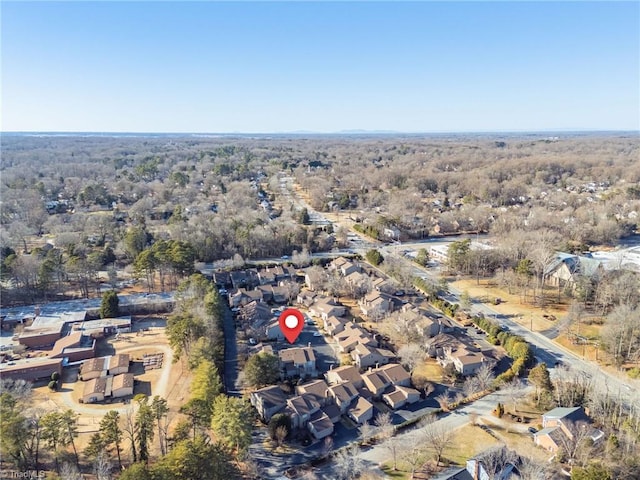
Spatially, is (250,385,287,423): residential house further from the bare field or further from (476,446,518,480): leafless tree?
(476,446,518,480): leafless tree

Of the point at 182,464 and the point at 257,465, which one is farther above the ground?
the point at 182,464

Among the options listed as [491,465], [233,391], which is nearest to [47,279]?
[233,391]

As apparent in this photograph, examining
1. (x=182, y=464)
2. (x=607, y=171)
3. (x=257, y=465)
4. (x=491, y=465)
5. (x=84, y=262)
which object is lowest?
(x=257, y=465)

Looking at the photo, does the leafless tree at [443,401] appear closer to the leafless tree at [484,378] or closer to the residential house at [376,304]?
the leafless tree at [484,378]

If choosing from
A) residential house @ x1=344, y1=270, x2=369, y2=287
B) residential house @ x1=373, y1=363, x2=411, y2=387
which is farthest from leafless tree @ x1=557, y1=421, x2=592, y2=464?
residential house @ x1=344, y1=270, x2=369, y2=287

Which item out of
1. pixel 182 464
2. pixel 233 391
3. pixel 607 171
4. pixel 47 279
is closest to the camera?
pixel 182 464

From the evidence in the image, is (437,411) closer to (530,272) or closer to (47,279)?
(530,272)
